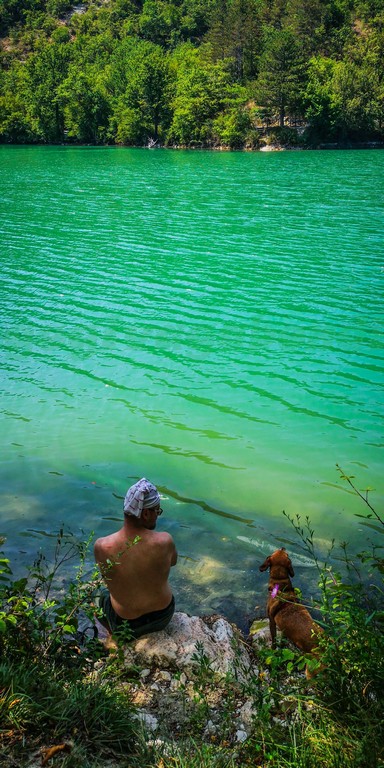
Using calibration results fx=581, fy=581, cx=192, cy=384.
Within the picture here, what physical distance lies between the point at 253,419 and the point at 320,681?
643 cm

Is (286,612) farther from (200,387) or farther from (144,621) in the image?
(200,387)

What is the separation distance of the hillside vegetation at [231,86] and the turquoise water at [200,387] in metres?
71.2

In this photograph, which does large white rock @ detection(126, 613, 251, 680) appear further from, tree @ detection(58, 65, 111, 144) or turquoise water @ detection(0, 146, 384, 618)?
tree @ detection(58, 65, 111, 144)

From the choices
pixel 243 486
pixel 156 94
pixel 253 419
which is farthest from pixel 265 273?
pixel 156 94

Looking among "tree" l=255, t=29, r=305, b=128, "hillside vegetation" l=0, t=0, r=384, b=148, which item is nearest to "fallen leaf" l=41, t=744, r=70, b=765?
"hillside vegetation" l=0, t=0, r=384, b=148

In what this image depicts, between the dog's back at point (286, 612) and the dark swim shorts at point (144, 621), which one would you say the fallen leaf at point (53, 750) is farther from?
the dog's back at point (286, 612)

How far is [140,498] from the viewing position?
4.24 metres

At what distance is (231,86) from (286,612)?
110945 mm

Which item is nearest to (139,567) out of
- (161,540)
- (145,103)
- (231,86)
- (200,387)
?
(161,540)

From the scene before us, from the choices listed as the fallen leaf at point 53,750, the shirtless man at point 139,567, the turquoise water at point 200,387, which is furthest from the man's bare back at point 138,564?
the fallen leaf at point 53,750

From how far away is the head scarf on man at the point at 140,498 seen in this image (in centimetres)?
424

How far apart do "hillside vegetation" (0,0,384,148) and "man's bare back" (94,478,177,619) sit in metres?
90.5

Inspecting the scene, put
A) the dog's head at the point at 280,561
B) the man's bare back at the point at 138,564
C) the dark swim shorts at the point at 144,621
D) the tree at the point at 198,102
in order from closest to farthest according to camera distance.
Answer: the man's bare back at the point at 138,564 < the dark swim shorts at the point at 144,621 < the dog's head at the point at 280,561 < the tree at the point at 198,102

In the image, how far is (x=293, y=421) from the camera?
9.45 meters
